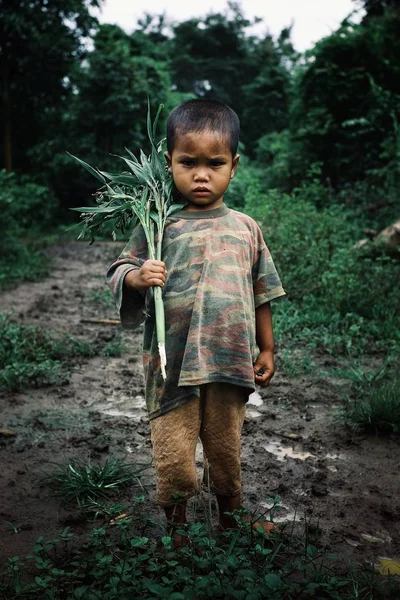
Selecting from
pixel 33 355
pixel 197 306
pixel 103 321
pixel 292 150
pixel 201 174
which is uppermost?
pixel 292 150

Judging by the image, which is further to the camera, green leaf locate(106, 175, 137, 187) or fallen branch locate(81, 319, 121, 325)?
fallen branch locate(81, 319, 121, 325)

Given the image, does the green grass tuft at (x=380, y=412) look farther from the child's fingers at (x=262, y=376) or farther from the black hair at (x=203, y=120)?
the black hair at (x=203, y=120)

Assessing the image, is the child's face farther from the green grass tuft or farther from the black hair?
the green grass tuft

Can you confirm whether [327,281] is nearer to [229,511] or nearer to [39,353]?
[39,353]

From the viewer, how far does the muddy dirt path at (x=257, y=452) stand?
91.7 inches

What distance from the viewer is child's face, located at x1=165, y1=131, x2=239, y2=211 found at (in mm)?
1897

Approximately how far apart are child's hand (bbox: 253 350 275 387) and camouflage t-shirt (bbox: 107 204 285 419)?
132mm

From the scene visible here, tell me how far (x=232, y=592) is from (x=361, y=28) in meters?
11.8

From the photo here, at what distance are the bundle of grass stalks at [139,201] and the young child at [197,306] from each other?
67 mm

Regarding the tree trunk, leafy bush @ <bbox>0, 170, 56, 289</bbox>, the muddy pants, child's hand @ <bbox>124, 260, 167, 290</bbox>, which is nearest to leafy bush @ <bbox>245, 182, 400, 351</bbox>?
the muddy pants

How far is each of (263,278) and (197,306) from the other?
36 centimetres

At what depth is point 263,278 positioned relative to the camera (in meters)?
2.16

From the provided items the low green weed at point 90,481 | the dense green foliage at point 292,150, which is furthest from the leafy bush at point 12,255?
the low green weed at point 90,481

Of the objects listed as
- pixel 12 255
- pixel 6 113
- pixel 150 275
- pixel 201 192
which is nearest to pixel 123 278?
pixel 150 275
